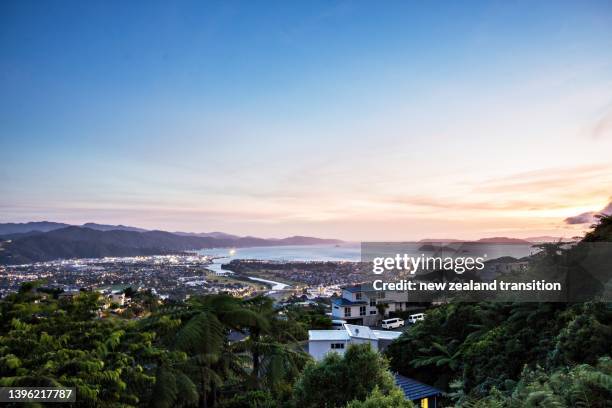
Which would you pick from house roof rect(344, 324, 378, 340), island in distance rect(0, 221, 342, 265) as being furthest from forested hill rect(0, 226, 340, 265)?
house roof rect(344, 324, 378, 340)

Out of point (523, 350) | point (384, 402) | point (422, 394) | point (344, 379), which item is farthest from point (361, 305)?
point (384, 402)

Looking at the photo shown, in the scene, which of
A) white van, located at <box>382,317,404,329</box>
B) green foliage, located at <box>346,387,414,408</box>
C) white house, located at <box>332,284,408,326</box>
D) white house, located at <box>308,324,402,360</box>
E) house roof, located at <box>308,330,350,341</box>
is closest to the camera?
green foliage, located at <box>346,387,414,408</box>

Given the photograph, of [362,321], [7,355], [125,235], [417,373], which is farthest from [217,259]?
[7,355]

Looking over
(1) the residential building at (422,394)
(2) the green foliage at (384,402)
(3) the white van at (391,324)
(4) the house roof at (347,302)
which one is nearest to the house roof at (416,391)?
(1) the residential building at (422,394)

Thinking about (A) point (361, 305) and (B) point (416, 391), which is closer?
(B) point (416, 391)

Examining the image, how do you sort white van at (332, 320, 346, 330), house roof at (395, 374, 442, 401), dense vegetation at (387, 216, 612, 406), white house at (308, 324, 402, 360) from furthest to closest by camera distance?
white van at (332, 320, 346, 330), white house at (308, 324, 402, 360), house roof at (395, 374, 442, 401), dense vegetation at (387, 216, 612, 406)

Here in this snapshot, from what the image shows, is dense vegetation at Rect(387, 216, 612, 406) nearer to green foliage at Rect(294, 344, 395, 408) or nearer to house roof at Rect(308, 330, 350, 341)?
green foliage at Rect(294, 344, 395, 408)

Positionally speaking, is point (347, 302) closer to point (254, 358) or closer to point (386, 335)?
point (386, 335)
